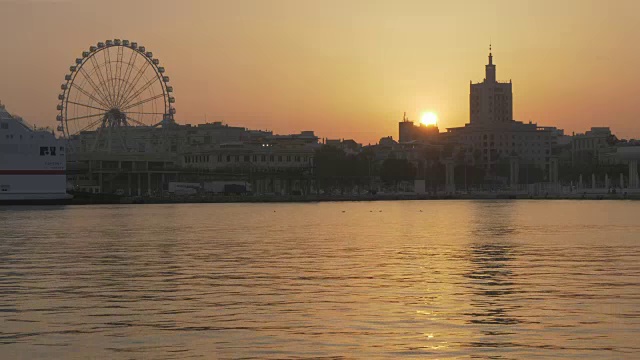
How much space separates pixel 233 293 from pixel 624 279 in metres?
15.5

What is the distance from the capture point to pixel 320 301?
34.9 meters

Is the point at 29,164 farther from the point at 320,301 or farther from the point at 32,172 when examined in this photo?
the point at 320,301

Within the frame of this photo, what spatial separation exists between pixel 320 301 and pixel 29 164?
15071 centimetres

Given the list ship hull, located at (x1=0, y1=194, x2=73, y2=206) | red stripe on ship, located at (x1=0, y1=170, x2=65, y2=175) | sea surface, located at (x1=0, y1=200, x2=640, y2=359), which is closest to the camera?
sea surface, located at (x1=0, y1=200, x2=640, y2=359)

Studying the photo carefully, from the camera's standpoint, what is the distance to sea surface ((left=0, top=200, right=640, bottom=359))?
84.0 feet

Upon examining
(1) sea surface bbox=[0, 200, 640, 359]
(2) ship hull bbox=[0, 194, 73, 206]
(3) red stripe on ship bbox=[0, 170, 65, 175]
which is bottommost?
(1) sea surface bbox=[0, 200, 640, 359]

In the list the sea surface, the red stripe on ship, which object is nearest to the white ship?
the red stripe on ship

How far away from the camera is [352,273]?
4609 cm

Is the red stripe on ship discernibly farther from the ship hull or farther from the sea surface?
the sea surface

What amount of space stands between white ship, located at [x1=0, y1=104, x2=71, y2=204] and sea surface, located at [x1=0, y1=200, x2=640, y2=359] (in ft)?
364

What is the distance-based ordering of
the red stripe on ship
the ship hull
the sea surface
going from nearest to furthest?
the sea surface → the red stripe on ship → the ship hull

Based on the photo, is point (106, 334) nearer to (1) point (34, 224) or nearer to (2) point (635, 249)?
(2) point (635, 249)

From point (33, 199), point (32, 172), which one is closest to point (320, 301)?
point (32, 172)

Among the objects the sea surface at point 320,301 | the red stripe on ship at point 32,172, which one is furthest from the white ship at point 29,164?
the sea surface at point 320,301
